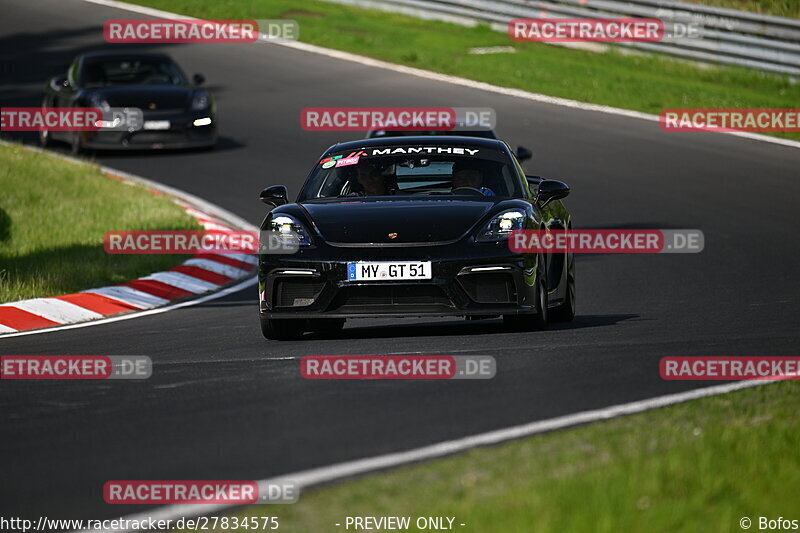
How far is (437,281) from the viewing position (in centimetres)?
891

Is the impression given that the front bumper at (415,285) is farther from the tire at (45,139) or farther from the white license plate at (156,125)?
the tire at (45,139)

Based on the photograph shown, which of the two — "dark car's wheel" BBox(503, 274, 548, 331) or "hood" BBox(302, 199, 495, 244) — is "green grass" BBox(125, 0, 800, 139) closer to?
"hood" BBox(302, 199, 495, 244)

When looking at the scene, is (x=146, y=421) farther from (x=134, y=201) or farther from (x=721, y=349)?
(x=134, y=201)

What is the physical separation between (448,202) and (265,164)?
11445 millimetres

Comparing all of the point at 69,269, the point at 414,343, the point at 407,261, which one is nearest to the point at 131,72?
the point at 69,269

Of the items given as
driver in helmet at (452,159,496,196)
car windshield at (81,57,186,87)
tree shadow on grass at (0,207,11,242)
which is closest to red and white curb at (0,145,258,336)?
tree shadow on grass at (0,207,11,242)

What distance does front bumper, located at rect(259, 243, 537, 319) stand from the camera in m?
8.91

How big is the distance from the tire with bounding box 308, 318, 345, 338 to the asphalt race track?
0.26 meters

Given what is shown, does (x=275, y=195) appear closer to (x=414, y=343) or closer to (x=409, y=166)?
(x=409, y=166)

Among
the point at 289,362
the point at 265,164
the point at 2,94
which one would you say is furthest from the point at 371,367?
the point at 2,94

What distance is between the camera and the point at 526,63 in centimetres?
2758

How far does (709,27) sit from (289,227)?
1847 centimetres

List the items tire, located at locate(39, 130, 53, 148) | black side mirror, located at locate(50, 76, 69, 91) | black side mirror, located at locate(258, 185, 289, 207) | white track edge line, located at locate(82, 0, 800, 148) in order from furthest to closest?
→ white track edge line, located at locate(82, 0, 800, 148)
tire, located at locate(39, 130, 53, 148)
black side mirror, located at locate(50, 76, 69, 91)
black side mirror, located at locate(258, 185, 289, 207)

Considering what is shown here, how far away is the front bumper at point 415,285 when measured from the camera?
29.2 feet
